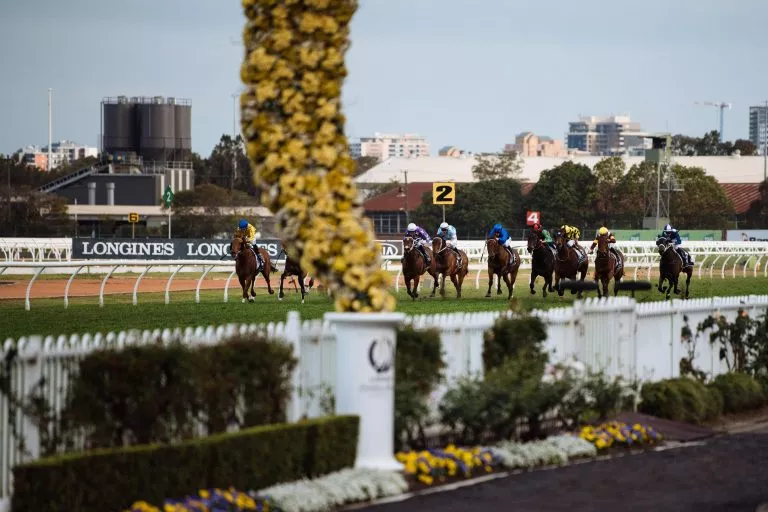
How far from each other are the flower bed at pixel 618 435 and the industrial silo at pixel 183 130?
364 ft

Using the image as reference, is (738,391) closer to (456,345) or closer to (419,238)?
(456,345)

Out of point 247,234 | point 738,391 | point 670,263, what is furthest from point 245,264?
point 738,391

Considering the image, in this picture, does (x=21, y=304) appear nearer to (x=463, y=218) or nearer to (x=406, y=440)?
(x=406, y=440)

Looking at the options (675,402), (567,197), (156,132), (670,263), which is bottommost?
(675,402)

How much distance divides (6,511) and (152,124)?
114m

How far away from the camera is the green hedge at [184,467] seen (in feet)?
26.9

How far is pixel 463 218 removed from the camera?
9350cm

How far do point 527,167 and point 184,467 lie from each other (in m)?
109

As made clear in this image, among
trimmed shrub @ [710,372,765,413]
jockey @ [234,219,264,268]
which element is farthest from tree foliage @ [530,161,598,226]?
trimmed shrub @ [710,372,765,413]

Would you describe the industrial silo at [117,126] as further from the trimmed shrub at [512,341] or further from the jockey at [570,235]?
the trimmed shrub at [512,341]

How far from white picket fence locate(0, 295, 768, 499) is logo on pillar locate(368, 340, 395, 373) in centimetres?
54

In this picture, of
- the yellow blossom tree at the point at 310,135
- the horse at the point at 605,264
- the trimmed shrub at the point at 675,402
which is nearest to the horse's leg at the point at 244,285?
the horse at the point at 605,264

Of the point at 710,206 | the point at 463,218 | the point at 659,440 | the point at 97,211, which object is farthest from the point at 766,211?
the point at 659,440

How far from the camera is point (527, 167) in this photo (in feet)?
385
